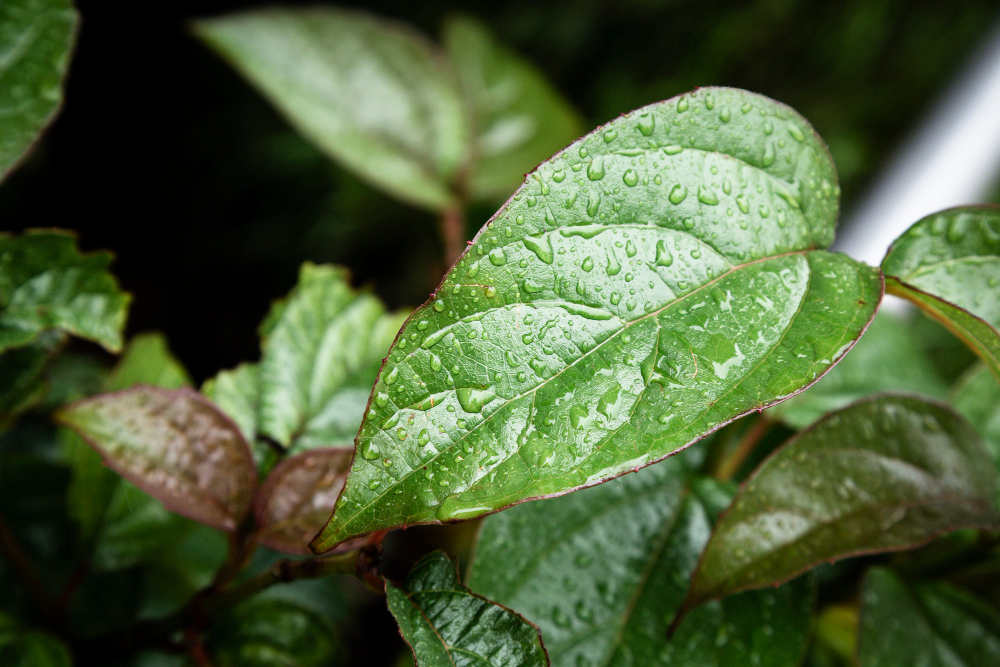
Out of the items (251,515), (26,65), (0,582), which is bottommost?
(0,582)

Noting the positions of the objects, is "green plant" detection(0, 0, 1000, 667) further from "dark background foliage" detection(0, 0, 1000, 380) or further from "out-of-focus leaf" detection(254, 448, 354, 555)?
"dark background foliage" detection(0, 0, 1000, 380)

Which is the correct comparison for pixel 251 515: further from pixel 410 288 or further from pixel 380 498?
pixel 410 288

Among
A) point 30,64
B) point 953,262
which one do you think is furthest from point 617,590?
point 30,64

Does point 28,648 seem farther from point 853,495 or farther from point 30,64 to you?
point 853,495

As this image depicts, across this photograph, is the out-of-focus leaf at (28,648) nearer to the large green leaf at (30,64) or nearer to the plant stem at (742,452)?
the large green leaf at (30,64)

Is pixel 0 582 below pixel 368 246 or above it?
above

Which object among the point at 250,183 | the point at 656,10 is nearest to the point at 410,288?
the point at 250,183

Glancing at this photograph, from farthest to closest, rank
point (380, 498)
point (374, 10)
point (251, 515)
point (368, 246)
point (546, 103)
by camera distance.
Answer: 1. point (368, 246)
2. point (374, 10)
3. point (546, 103)
4. point (251, 515)
5. point (380, 498)
